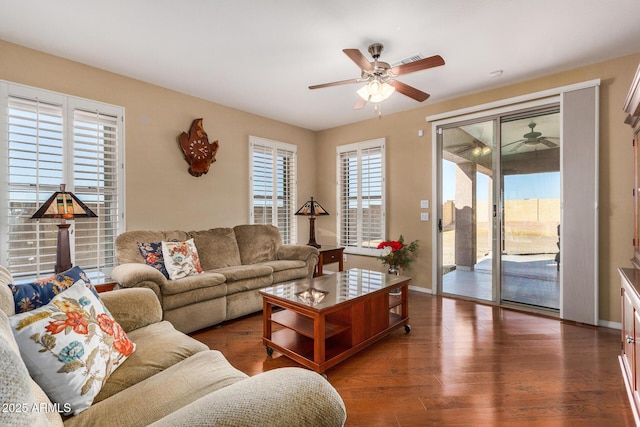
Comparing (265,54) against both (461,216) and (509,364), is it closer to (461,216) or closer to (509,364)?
(461,216)

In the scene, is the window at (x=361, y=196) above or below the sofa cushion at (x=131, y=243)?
above

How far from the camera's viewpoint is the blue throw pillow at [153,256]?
9.73 ft

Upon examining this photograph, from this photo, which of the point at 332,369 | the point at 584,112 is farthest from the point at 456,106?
the point at 332,369

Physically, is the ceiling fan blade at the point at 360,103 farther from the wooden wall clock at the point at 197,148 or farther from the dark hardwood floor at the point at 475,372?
the dark hardwood floor at the point at 475,372

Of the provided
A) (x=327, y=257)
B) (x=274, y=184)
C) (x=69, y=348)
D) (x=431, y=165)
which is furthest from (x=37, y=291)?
(x=431, y=165)

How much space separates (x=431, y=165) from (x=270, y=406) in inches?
159

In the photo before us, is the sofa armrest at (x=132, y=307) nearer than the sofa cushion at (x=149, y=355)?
No

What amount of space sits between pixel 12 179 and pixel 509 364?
14.6 feet

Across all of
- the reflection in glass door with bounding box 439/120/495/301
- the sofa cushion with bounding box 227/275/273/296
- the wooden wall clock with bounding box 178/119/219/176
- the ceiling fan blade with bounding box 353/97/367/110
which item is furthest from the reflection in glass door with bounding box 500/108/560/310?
the wooden wall clock with bounding box 178/119/219/176

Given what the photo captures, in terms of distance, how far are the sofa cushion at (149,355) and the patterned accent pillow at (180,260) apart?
1226mm

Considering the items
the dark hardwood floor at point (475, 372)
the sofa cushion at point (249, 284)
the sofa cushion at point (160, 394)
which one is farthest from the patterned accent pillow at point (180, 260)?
the sofa cushion at point (160, 394)

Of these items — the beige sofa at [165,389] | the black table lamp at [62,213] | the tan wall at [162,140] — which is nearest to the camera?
the beige sofa at [165,389]

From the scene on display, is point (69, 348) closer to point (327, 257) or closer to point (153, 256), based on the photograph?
point (153, 256)

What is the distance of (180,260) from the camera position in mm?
3045
